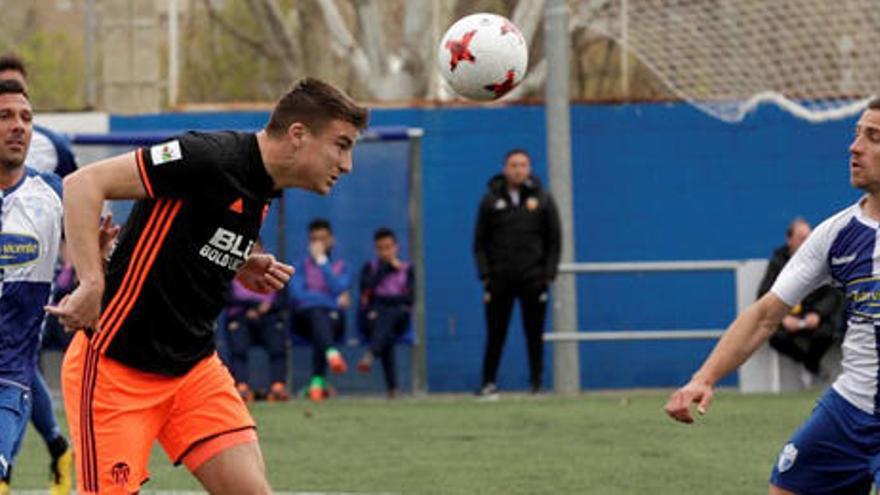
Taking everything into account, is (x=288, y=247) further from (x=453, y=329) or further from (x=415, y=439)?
(x=415, y=439)

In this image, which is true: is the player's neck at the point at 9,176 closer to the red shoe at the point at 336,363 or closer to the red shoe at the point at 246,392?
the red shoe at the point at 246,392

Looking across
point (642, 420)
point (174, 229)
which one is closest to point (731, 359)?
point (174, 229)

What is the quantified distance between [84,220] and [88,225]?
0.02 metres

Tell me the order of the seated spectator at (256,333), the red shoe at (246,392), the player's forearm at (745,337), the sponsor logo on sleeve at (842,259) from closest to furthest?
the player's forearm at (745,337) → the sponsor logo on sleeve at (842,259) → the red shoe at (246,392) → the seated spectator at (256,333)

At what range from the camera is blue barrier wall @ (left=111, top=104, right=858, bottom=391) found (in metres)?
18.0

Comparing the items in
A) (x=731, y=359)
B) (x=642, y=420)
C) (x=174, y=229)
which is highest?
(x=174, y=229)

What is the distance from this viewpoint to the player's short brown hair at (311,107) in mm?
6195

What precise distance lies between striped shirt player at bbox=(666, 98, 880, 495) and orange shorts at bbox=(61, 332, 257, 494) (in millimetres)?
1590

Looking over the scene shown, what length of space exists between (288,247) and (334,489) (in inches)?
316

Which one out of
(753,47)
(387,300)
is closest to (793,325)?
(753,47)

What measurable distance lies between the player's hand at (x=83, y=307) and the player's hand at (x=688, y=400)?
6.02ft

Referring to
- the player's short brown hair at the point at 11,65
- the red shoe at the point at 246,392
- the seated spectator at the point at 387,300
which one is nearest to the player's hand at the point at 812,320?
the seated spectator at the point at 387,300

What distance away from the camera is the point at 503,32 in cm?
911

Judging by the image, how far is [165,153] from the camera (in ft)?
19.8
